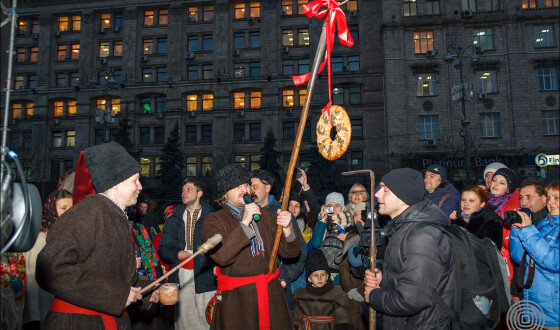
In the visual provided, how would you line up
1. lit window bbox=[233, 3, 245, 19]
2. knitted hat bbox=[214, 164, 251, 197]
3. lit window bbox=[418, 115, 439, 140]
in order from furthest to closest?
lit window bbox=[233, 3, 245, 19]
lit window bbox=[418, 115, 439, 140]
knitted hat bbox=[214, 164, 251, 197]

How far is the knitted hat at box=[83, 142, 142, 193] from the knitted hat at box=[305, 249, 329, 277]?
11.3ft

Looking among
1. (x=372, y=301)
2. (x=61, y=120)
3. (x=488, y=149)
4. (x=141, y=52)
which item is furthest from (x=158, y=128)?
(x=372, y=301)

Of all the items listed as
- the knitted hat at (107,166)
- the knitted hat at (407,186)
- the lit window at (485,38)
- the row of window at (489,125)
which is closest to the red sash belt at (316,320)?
the knitted hat at (407,186)

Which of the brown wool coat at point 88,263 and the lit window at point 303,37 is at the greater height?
the lit window at point 303,37

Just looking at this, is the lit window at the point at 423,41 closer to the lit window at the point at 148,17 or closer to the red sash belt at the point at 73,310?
the lit window at the point at 148,17

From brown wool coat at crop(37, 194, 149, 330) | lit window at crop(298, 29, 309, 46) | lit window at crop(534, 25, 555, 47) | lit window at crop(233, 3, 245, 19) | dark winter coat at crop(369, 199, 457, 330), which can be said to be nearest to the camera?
brown wool coat at crop(37, 194, 149, 330)

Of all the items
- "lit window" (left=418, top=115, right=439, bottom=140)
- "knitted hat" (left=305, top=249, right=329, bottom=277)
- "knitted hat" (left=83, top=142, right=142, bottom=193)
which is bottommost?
"knitted hat" (left=305, top=249, right=329, bottom=277)

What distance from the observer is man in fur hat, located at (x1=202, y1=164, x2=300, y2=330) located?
3.52 meters

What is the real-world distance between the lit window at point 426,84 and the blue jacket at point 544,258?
97.3 feet

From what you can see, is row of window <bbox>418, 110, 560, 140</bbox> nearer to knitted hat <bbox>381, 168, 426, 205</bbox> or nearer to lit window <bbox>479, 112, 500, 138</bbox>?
lit window <bbox>479, 112, 500, 138</bbox>

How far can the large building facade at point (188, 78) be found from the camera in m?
35.2

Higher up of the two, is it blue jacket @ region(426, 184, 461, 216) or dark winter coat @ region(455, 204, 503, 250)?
blue jacket @ region(426, 184, 461, 216)

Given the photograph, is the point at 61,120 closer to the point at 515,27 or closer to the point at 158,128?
the point at 158,128

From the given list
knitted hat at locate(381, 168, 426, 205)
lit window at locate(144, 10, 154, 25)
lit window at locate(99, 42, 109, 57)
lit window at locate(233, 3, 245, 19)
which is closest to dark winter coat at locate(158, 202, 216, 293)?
knitted hat at locate(381, 168, 426, 205)
